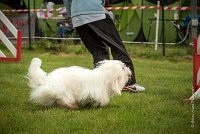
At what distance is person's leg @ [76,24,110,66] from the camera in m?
6.78

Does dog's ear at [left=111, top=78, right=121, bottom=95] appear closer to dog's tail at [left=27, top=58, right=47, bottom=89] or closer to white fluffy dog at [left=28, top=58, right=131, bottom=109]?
white fluffy dog at [left=28, top=58, right=131, bottom=109]

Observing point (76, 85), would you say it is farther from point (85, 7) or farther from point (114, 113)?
point (85, 7)

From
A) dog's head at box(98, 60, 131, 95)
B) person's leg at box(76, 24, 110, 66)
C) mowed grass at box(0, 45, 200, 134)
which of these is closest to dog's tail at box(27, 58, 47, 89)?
mowed grass at box(0, 45, 200, 134)

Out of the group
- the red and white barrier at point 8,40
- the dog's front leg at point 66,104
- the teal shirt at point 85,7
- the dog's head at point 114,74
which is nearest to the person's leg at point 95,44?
the teal shirt at point 85,7

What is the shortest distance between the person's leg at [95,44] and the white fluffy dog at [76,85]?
1.13 m

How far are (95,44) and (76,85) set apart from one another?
1.39 metres

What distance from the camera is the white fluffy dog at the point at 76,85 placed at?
5.52 m

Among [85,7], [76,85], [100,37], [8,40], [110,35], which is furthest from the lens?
[8,40]

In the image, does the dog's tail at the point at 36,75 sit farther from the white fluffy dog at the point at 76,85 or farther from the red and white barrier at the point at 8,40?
the red and white barrier at the point at 8,40

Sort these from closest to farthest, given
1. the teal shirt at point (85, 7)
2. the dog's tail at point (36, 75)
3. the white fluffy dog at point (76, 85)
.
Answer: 1. the white fluffy dog at point (76, 85)
2. the dog's tail at point (36, 75)
3. the teal shirt at point (85, 7)

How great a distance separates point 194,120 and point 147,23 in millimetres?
13356

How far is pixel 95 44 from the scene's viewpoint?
6.83 meters

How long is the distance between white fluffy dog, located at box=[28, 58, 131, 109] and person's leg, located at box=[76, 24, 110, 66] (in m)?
1.13

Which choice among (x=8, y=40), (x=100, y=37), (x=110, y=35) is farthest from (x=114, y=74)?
(x=8, y=40)
